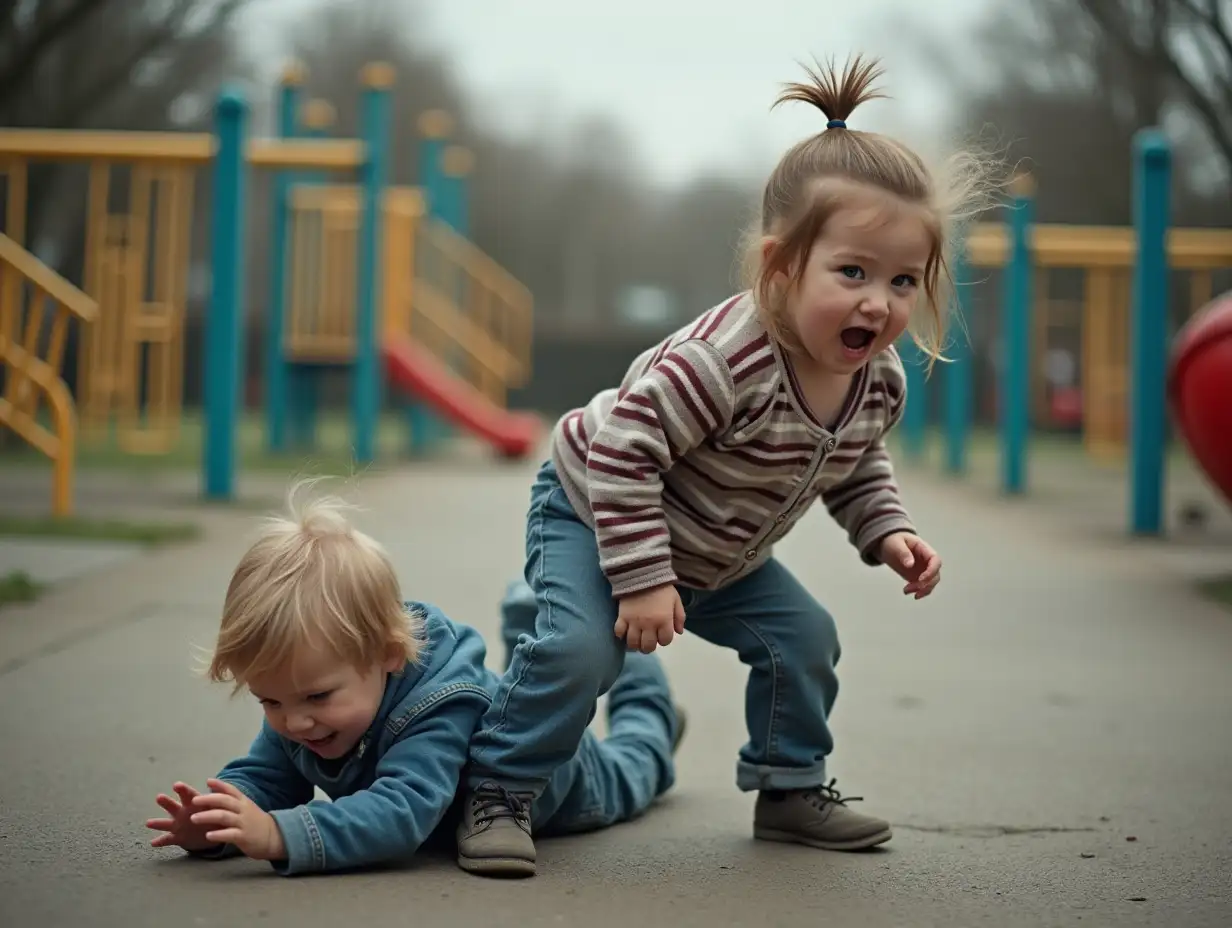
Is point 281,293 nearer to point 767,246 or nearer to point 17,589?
point 17,589

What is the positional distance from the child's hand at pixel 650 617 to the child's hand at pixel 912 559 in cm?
41

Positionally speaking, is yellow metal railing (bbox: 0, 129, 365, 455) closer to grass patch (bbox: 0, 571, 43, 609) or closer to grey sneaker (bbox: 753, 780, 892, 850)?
grass patch (bbox: 0, 571, 43, 609)

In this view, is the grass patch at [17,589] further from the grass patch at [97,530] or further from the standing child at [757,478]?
the standing child at [757,478]

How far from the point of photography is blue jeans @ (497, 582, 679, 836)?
2518 mm

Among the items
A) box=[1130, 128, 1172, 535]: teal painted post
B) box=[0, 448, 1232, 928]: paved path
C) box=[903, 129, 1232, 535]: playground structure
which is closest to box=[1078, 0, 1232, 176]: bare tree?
box=[903, 129, 1232, 535]: playground structure

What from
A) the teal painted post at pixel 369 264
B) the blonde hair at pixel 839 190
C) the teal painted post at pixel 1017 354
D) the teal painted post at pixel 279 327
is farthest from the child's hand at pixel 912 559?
the teal painted post at pixel 279 327

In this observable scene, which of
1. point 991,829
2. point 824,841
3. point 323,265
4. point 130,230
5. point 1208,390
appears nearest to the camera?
point 824,841

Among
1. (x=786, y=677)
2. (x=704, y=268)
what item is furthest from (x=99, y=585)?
(x=704, y=268)

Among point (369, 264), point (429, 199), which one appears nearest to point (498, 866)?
point (369, 264)

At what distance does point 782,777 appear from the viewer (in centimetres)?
254

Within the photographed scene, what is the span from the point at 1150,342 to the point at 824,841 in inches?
196

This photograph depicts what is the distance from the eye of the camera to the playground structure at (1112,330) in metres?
6.98

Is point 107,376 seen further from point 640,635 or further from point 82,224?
point 640,635

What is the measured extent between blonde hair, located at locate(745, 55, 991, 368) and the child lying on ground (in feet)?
2.23
